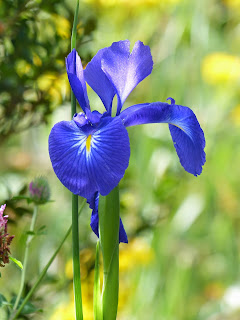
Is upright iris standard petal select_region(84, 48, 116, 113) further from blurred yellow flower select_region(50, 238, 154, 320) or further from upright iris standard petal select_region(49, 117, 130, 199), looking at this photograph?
blurred yellow flower select_region(50, 238, 154, 320)

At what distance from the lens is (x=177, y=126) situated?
50 cm

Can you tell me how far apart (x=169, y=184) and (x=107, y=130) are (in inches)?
36.6

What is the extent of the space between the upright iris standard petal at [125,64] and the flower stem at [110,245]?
0.10m

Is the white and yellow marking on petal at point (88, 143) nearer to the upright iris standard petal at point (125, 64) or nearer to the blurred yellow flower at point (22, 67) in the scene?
the upright iris standard petal at point (125, 64)

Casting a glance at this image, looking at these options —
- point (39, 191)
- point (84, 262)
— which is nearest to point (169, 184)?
point (84, 262)

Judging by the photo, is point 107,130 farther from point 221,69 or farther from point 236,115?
point 236,115

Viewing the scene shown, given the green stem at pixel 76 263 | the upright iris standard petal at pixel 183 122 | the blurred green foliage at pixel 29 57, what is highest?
the blurred green foliage at pixel 29 57

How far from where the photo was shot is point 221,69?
1.67 metres

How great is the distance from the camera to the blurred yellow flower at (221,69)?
1681mm

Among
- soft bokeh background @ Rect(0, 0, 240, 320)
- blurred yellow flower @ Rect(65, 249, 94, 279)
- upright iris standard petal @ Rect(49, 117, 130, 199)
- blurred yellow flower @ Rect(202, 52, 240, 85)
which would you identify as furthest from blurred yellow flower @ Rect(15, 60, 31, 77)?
Answer: blurred yellow flower @ Rect(202, 52, 240, 85)

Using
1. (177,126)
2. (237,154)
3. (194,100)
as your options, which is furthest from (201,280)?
(177,126)

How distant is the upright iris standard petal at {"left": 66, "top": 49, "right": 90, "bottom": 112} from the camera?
1.55ft

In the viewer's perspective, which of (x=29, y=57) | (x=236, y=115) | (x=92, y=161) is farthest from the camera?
(x=236, y=115)

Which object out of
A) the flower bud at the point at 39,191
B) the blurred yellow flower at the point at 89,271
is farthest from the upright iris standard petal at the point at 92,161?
the blurred yellow flower at the point at 89,271
